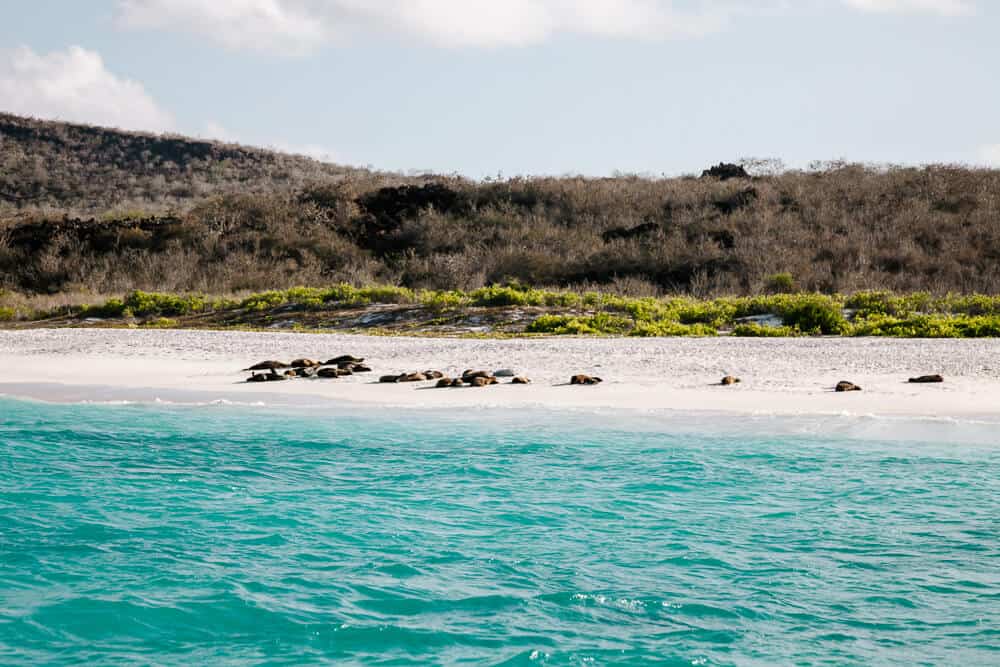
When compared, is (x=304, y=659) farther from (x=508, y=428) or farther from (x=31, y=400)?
(x=31, y=400)

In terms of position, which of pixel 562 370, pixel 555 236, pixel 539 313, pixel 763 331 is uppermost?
pixel 555 236

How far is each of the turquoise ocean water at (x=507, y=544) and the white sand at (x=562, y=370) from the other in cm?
132

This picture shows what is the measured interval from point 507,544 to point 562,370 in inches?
313

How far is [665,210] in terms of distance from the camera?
40.2 m

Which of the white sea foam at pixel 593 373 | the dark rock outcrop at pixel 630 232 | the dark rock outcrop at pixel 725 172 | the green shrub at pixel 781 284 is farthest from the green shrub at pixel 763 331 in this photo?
the dark rock outcrop at pixel 725 172

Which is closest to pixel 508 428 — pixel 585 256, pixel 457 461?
pixel 457 461

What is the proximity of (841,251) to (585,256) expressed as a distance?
27.1 ft

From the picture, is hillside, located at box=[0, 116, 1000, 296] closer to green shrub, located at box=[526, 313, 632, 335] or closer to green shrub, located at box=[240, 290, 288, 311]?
green shrub, located at box=[240, 290, 288, 311]

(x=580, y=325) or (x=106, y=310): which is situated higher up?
(x=106, y=310)

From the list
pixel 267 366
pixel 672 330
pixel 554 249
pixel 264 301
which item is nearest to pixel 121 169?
pixel 554 249

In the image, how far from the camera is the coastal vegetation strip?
20188 mm

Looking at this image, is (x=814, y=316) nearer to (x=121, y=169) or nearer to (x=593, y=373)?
(x=593, y=373)

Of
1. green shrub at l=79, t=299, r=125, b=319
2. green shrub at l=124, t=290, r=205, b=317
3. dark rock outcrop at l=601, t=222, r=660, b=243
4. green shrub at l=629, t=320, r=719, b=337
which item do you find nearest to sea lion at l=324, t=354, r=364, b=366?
green shrub at l=629, t=320, r=719, b=337

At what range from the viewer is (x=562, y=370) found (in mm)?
15195
